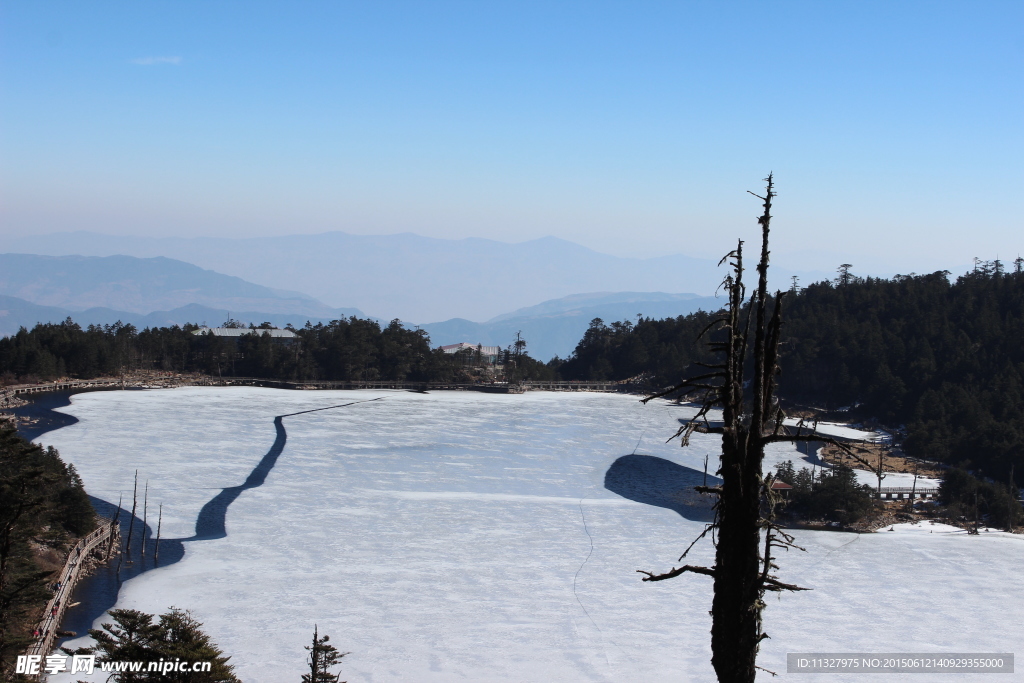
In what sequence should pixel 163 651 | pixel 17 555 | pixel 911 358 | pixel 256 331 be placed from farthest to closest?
1. pixel 256 331
2. pixel 911 358
3. pixel 17 555
4. pixel 163 651

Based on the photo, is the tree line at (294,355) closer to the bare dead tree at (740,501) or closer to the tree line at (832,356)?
the tree line at (832,356)


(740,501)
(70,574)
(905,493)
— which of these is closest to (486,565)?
(70,574)

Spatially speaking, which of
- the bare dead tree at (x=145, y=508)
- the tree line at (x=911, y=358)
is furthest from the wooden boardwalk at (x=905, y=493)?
the bare dead tree at (x=145, y=508)

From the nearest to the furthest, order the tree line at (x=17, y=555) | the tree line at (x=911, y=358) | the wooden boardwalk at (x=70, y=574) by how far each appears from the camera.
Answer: the tree line at (x=17, y=555)
the wooden boardwalk at (x=70, y=574)
the tree line at (x=911, y=358)

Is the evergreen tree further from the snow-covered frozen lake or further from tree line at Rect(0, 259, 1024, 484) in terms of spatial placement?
tree line at Rect(0, 259, 1024, 484)

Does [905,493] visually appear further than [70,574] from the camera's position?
Yes

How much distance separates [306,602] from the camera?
63.3 feet

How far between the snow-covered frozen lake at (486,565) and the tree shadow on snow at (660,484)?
17 centimetres

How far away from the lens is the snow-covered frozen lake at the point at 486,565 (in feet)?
56.7

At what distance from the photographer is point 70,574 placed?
20672 mm

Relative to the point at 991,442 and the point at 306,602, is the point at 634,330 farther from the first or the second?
the point at 306,602

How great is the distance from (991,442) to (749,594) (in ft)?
138

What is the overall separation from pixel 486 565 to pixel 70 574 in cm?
1000

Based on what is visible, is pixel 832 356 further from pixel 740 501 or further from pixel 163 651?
→ pixel 740 501
